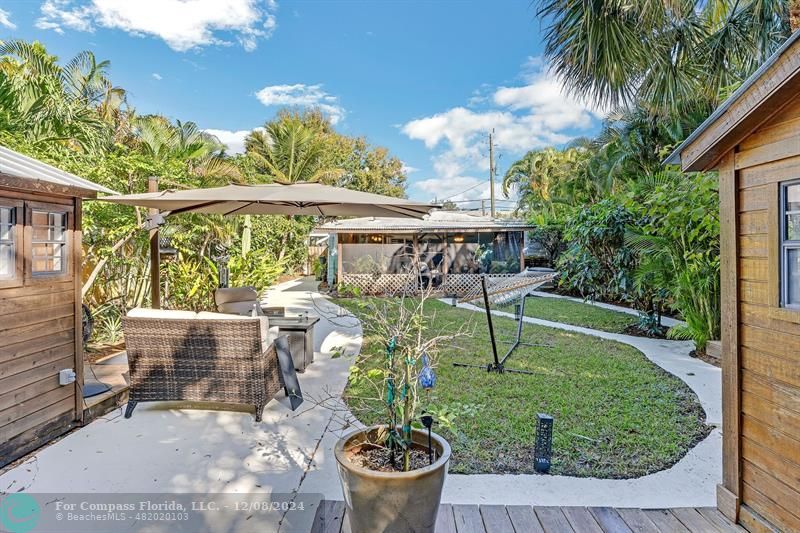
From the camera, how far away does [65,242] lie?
11.7ft

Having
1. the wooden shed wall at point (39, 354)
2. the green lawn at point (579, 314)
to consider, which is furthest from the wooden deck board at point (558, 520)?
the green lawn at point (579, 314)

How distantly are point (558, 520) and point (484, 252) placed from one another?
12.2m

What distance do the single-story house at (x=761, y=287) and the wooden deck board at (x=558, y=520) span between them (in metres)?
0.23

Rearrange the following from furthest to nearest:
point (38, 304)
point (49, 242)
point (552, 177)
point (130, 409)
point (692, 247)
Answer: point (552, 177) → point (692, 247) → point (130, 409) → point (49, 242) → point (38, 304)

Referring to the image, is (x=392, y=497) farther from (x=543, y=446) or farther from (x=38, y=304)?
(x=38, y=304)

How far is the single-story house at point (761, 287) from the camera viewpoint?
204cm

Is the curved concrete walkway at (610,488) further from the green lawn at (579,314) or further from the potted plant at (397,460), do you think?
the green lawn at (579,314)

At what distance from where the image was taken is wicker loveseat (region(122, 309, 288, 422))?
3.65 meters

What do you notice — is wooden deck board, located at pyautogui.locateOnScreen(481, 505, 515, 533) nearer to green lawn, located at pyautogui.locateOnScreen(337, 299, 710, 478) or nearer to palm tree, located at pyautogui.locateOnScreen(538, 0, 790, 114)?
green lawn, located at pyautogui.locateOnScreen(337, 299, 710, 478)

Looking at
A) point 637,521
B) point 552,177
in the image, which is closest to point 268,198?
point 637,521

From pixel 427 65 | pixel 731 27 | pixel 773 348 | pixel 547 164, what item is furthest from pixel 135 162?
pixel 547 164

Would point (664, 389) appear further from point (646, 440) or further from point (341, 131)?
point (341, 131)

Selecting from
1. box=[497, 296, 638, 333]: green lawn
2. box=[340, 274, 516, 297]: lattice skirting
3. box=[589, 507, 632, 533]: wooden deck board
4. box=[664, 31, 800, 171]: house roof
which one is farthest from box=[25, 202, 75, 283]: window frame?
box=[340, 274, 516, 297]: lattice skirting

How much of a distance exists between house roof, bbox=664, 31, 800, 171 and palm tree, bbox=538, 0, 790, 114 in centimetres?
354
